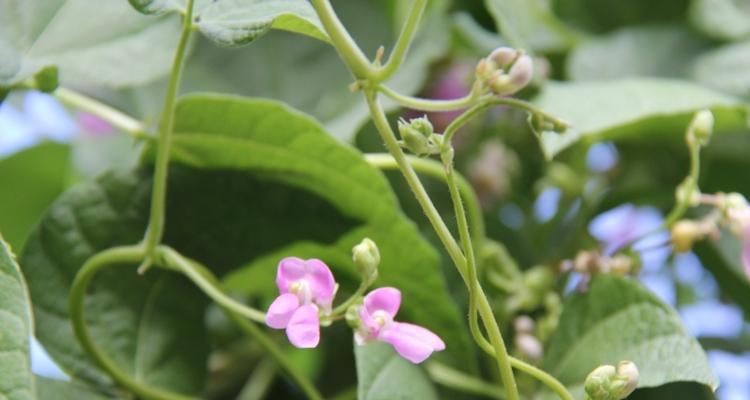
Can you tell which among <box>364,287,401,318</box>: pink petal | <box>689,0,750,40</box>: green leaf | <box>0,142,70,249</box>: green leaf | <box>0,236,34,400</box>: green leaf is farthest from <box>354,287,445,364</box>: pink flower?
<box>689,0,750,40</box>: green leaf

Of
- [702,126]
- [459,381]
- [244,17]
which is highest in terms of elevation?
[244,17]

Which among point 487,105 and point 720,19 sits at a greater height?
point 487,105

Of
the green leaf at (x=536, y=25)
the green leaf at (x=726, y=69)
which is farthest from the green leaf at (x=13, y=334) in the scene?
the green leaf at (x=726, y=69)

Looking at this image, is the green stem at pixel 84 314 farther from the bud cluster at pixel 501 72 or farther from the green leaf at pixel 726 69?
the green leaf at pixel 726 69

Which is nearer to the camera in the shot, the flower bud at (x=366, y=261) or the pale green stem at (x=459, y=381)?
the flower bud at (x=366, y=261)

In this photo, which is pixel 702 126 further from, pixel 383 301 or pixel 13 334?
pixel 13 334

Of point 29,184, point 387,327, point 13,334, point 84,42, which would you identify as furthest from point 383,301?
point 29,184

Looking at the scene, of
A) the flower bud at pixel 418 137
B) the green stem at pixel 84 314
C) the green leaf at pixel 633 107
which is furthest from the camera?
the green leaf at pixel 633 107
